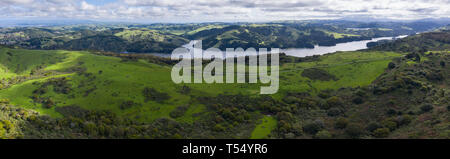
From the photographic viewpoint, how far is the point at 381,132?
5519cm

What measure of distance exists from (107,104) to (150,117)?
20798 mm

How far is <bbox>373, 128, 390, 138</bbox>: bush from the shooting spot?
54491 mm

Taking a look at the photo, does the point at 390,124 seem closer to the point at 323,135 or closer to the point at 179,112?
the point at 323,135

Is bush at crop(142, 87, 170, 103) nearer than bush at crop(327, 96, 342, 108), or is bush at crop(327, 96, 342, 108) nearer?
bush at crop(327, 96, 342, 108)

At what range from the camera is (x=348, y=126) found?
62406mm

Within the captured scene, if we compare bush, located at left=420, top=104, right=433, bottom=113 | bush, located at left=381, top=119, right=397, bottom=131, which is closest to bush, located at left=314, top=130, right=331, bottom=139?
bush, located at left=381, top=119, right=397, bottom=131

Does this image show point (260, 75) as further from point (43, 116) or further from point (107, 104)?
point (43, 116)

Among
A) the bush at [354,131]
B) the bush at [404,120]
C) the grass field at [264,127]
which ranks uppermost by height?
the bush at [404,120]

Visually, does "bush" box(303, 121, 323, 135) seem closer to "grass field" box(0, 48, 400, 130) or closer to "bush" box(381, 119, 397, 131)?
"grass field" box(0, 48, 400, 130)

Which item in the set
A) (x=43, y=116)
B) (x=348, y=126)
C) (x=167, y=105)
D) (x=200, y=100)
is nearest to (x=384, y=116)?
(x=348, y=126)

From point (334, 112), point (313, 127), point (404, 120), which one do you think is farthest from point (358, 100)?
point (313, 127)

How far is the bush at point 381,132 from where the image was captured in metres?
54.5

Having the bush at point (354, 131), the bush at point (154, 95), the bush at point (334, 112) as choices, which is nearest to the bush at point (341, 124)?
the bush at point (354, 131)

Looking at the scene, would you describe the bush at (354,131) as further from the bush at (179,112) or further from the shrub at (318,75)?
the shrub at (318,75)
